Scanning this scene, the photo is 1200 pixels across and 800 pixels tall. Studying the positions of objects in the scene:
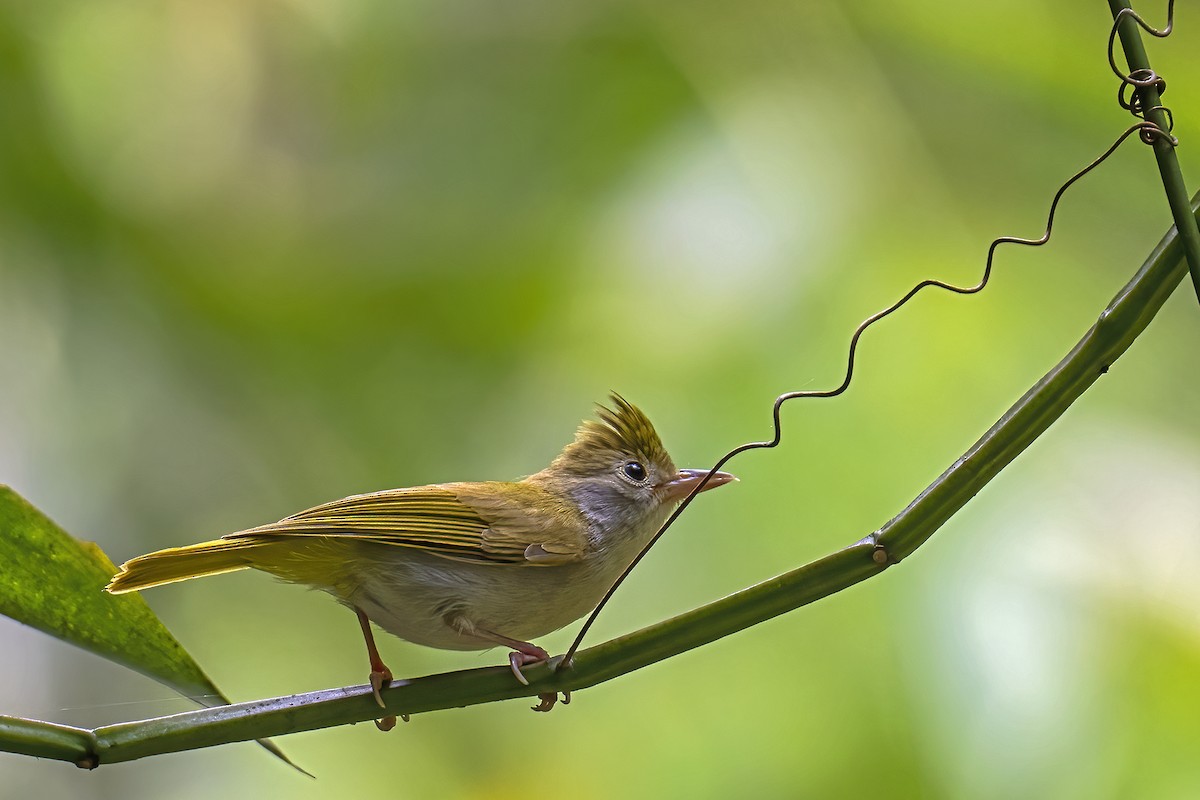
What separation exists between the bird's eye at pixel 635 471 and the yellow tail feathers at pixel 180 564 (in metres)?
0.50

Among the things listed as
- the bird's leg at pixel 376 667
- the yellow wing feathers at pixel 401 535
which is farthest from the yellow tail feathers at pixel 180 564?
the bird's leg at pixel 376 667

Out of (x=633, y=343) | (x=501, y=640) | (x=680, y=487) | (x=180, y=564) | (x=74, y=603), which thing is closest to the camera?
(x=74, y=603)

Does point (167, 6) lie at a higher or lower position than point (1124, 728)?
lower

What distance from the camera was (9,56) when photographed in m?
1.94

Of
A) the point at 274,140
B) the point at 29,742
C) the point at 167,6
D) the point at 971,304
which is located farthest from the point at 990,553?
the point at 167,6

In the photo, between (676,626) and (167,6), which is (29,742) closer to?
(676,626)

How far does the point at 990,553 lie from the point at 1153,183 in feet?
2.29

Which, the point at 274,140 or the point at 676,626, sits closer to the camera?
the point at 676,626

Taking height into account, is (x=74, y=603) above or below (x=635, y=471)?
below

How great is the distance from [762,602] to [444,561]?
535mm

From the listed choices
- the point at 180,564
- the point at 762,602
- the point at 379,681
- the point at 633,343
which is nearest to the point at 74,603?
the point at 180,564

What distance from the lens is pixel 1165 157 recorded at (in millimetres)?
637

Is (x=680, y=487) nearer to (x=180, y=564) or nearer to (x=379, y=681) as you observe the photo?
(x=379, y=681)

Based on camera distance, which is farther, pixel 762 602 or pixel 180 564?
pixel 180 564
